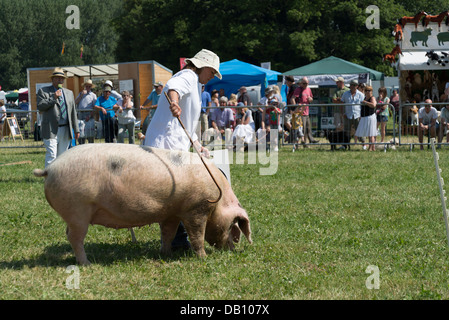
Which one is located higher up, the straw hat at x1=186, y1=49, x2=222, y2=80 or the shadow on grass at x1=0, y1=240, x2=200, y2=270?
the straw hat at x1=186, y1=49, x2=222, y2=80

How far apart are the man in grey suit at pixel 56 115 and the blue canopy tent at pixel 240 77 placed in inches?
542

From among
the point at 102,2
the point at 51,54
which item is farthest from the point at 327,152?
the point at 102,2

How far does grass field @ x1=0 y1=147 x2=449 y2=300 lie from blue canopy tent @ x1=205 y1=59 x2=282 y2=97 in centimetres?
1405

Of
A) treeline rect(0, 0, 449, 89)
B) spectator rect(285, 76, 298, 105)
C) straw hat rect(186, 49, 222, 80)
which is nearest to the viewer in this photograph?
straw hat rect(186, 49, 222, 80)

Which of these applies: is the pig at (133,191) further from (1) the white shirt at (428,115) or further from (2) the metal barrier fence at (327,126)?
(1) the white shirt at (428,115)

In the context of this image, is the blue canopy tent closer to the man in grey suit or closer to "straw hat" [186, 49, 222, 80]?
the man in grey suit

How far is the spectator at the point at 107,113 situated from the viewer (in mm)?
16328

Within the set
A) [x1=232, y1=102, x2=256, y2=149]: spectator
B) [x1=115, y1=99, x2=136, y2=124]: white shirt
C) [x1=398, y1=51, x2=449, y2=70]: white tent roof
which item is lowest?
[x1=232, y1=102, x2=256, y2=149]: spectator

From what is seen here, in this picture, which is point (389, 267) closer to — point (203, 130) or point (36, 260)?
point (36, 260)

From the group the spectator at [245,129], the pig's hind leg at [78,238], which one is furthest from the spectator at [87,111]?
the pig's hind leg at [78,238]

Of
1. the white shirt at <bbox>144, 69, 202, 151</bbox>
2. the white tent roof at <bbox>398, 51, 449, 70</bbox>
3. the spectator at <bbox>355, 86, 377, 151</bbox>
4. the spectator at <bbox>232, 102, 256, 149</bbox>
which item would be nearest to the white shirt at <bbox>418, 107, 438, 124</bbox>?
the spectator at <bbox>355, 86, 377, 151</bbox>

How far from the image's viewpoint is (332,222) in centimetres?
696

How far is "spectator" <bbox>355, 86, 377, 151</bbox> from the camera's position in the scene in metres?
15.4

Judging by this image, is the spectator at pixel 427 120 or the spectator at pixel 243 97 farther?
the spectator at pixel 243 97
